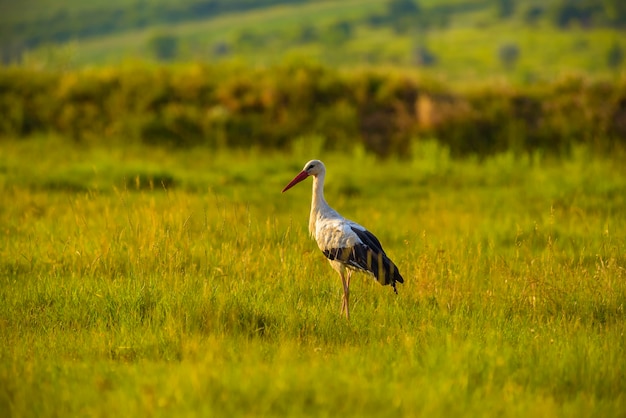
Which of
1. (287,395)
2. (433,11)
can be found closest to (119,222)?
(287,395)

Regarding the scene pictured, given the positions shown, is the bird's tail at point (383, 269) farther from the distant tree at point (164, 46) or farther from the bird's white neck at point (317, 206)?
the distant tree at point (164, 46)

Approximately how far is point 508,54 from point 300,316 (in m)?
59.0

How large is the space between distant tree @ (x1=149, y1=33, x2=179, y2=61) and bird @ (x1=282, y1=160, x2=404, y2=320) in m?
62.9

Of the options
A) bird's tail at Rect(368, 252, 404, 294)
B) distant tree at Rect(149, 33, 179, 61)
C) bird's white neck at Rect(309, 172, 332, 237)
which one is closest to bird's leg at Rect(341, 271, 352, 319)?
bird's tail at Rect(368, 252, 404, 294)

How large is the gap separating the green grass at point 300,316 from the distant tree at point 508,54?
51343 millimetres

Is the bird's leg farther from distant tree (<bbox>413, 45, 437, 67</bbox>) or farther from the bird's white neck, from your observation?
distant tree (<bbox>413, 45, 437, 67</bbox>)

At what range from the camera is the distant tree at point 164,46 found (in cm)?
6975

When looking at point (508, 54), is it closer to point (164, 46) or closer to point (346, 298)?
point (164, 46)

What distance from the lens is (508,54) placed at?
62844 mm

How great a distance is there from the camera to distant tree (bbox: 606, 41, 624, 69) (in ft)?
189

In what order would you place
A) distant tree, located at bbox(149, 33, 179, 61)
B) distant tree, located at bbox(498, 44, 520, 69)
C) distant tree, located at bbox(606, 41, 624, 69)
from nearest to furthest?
distant tree, located at bbox(606, 41, 624, 69) → distant tree, located at bbox(498, 44, 520, 69) → distant tree, located at bbox(149, 33, 179, 61)

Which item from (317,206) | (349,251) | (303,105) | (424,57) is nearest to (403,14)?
(424,57)

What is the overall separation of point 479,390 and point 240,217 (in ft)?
20.0

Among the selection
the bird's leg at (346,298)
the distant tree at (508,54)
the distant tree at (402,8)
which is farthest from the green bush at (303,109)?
the distant tree at (402,8)
